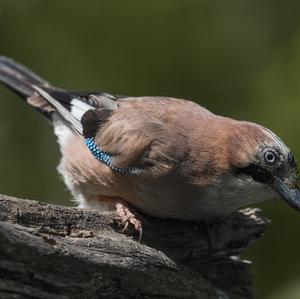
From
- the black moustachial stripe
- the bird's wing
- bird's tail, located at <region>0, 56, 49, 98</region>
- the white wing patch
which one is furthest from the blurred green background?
the black moustachial stripe

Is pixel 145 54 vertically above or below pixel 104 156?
above

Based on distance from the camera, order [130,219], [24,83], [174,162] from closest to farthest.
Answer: [130,219], [174,162], [24,83]

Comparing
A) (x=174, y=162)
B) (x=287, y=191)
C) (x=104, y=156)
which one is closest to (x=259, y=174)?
(x=287, y=191)

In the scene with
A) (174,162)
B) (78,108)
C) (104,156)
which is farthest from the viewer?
(78,108)

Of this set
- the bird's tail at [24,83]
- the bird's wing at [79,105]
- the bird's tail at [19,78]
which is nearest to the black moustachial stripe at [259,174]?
the bird's wing at [79,105]

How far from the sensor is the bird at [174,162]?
5.52 m

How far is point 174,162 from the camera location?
571cm

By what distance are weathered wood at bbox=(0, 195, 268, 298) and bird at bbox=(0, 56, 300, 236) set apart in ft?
0.69

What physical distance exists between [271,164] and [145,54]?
114 inches

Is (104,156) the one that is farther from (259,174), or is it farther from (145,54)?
(145,54)

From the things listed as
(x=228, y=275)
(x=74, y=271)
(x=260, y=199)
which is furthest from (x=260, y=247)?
(x=74, y=271)

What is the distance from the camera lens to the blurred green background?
7.82 m

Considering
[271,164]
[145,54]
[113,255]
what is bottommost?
[113,255]

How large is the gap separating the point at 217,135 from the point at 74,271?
184cm
